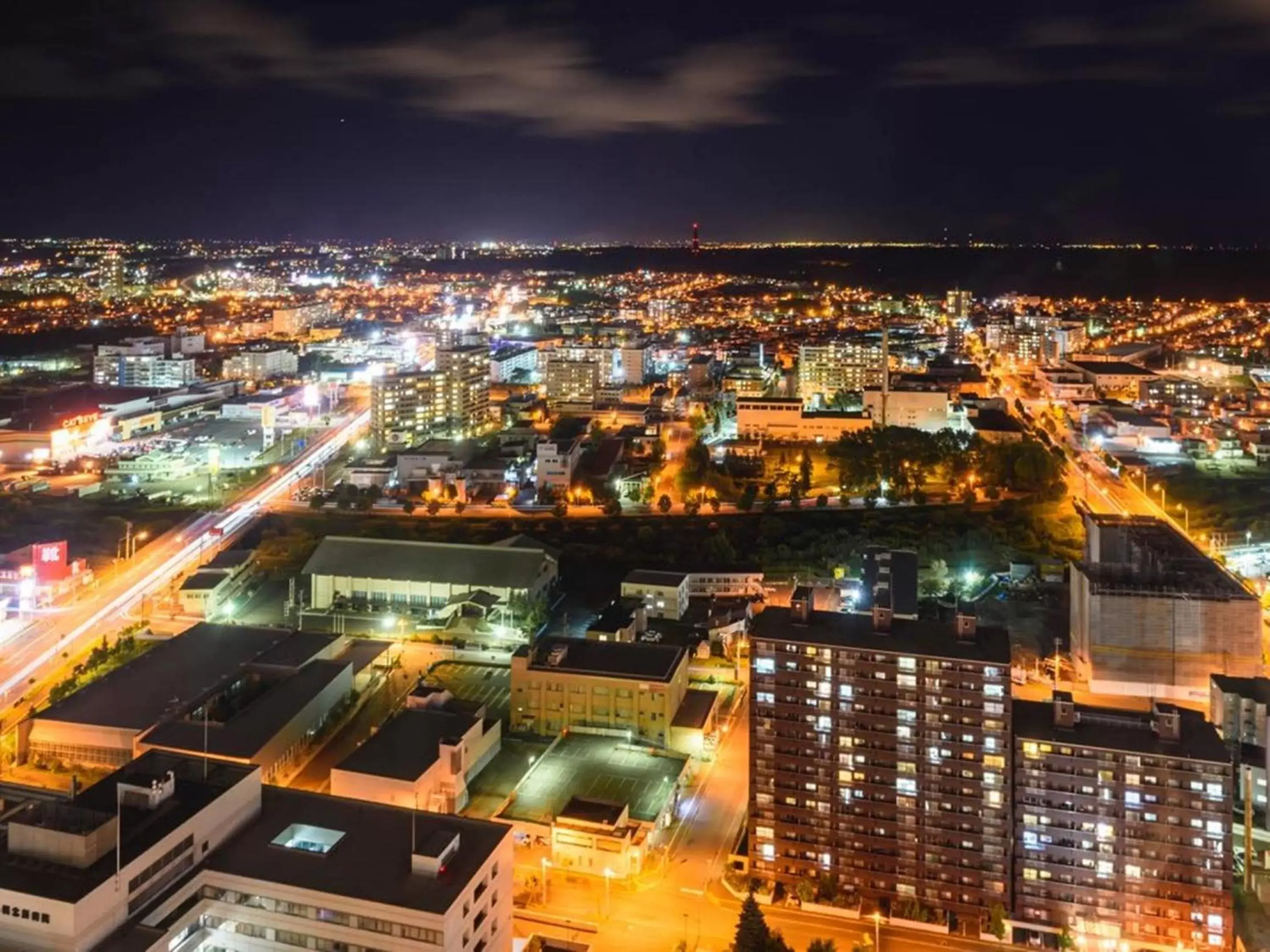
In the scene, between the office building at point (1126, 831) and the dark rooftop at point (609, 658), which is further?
the dark rooftop at point (609, 658)

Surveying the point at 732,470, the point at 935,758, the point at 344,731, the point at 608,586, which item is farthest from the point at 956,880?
the point at 732,470

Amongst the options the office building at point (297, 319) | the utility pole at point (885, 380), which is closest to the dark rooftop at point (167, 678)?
the utility pole at point (885, 380)

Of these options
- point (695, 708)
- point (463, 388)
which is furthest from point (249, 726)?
point (463, 388)

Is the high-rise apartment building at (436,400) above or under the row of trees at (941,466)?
above

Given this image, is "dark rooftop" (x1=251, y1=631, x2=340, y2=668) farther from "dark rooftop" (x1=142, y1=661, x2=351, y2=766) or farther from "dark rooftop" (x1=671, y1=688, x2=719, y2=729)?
"dark rooftop" (x1=671, y1=688, x2=719, y2=729)

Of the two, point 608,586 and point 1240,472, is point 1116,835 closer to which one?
point 608,586

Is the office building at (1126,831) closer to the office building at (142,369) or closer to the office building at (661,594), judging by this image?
the office building at (661,594)
